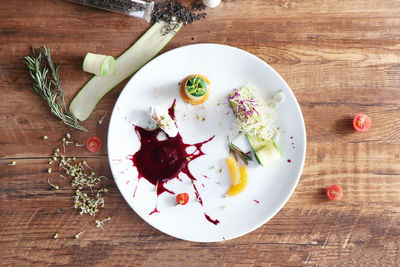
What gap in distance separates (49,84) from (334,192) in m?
2.26

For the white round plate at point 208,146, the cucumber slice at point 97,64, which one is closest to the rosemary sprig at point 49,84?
the cucumber slice at point 97,64

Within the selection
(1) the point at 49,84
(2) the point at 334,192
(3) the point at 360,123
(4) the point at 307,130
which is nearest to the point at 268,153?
(4) the point at 307,130

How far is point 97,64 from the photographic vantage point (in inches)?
93.5

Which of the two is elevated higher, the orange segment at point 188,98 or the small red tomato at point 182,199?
the orange segment at point 188,98

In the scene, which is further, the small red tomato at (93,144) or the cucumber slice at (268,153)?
the small red tomato at (93,144)

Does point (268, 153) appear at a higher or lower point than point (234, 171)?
higher

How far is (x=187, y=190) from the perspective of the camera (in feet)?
8.05

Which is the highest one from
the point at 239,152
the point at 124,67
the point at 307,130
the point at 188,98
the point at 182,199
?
the point at 124,67

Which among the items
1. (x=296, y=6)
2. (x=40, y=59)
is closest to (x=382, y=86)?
(x=296, y=6)

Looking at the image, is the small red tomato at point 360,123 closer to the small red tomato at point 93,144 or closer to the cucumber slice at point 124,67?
the cucumber slice at point 124,67

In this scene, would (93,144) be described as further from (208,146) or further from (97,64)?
(208,146)

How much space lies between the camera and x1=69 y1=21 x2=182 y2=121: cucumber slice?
2.46 m

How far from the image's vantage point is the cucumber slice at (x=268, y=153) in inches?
93.6

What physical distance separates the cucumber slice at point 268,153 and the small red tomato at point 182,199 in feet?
1.93
